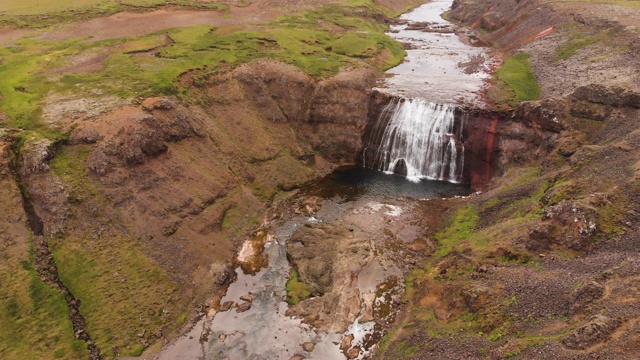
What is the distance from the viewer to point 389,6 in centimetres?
10738

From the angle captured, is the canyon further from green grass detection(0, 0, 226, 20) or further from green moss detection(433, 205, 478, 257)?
green grass detection(0, 0, 226, 20)

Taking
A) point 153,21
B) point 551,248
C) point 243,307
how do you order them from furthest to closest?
point 153,21, point 243,307, point 551,248

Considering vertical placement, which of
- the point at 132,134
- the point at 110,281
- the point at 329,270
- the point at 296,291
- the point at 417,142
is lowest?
the point at 296,291

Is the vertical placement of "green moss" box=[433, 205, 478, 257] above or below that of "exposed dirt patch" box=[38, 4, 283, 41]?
below

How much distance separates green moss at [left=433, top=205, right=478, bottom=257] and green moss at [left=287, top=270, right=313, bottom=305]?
1045cm

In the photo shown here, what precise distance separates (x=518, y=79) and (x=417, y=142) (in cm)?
1825

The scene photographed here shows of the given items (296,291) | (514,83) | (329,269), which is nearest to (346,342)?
(296,291)

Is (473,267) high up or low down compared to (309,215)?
up

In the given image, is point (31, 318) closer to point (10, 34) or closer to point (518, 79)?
point (10, 34)

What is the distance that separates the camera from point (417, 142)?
45.0 m

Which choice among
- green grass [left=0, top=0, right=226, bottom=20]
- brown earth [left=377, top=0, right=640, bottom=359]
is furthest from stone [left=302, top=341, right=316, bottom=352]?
green grass [left=0, top=0, right=226, bottom=20]

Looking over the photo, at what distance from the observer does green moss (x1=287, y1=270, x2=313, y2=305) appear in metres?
28.4

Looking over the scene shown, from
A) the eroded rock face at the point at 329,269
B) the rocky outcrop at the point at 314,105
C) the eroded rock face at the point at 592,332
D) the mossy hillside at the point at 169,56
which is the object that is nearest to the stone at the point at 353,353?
the eroded rock face at the point at 329,269

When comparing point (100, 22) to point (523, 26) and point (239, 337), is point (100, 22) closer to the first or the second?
point (239, 337)
